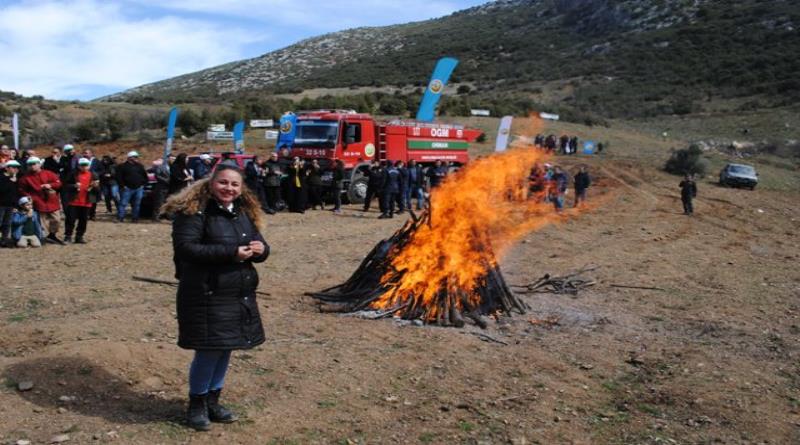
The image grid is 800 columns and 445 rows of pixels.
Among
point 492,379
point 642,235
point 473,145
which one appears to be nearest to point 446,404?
point 492,379

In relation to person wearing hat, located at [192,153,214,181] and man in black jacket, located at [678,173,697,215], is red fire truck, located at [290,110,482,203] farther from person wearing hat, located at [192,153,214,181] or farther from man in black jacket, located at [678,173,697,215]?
man in black jacket, located at [678,173,697,215]

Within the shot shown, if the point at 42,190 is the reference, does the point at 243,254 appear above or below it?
below

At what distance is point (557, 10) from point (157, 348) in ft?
325

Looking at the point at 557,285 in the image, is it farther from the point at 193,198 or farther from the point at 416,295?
the point at 193,198

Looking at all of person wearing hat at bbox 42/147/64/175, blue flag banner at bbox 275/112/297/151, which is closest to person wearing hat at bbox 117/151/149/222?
person wearing hat at bbox 42/147/64/175

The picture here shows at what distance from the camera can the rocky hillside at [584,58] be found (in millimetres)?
61959

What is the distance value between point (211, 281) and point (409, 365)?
2.58 metres

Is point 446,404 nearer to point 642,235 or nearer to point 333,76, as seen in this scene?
point 642,235

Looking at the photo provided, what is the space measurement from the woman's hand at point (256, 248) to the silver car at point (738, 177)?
30.4 metres

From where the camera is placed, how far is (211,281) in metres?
4.72

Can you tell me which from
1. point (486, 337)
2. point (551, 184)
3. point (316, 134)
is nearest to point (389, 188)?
point (316, 134)

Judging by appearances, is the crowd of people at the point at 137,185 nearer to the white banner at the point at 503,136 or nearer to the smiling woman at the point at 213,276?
the white banner at the point at 503,136

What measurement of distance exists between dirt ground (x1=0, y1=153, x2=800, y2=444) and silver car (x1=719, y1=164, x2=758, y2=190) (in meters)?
20.4

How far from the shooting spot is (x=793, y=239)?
18547 millimetres
